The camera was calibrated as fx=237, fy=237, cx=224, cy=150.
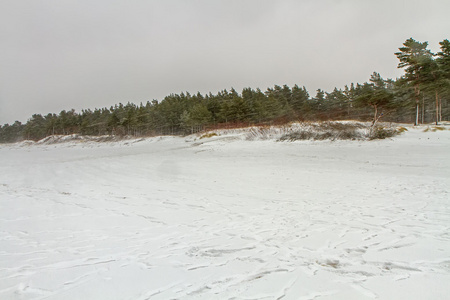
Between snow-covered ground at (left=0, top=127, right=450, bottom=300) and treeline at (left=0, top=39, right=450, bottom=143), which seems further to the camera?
treeline at (left=0, top=39, right=450, bottom=143)

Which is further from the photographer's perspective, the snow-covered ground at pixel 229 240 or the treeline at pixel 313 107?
the treeline at pixel 313 107

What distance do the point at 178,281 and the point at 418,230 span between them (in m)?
3.29

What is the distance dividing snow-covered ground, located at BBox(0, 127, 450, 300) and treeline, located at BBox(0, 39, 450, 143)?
15.5 metres

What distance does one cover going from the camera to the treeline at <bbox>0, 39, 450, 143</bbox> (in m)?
24.1

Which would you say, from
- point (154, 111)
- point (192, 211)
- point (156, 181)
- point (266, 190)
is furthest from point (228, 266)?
point (154, 111)

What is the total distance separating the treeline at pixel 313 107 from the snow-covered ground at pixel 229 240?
50.8 feet

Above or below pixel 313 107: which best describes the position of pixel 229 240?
below

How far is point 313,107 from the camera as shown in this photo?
50.3 m

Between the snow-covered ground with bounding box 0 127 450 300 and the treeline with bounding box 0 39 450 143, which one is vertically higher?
the treeline with bounding box 0 39 450 143

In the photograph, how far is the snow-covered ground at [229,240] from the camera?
2.09 m

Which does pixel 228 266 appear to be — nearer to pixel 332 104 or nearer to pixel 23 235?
pixel 23 235

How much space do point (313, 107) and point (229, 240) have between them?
5168cm

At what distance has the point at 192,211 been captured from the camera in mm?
4652

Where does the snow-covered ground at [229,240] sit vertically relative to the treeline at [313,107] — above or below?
below
